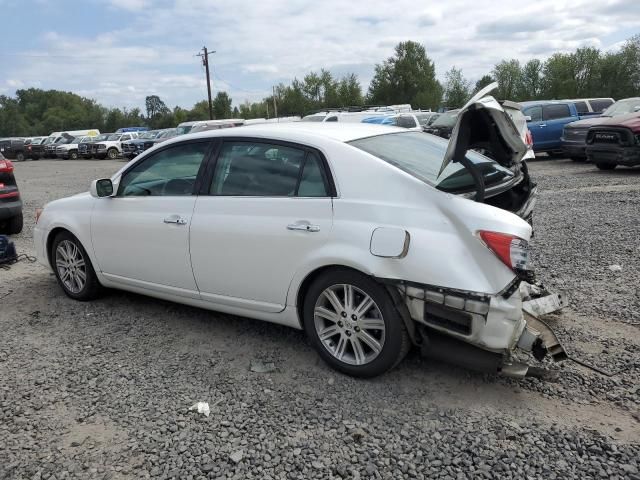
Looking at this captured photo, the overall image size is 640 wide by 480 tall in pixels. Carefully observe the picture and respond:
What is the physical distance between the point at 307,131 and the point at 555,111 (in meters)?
15.7

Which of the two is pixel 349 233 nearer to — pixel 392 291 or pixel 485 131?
pixel 392 291

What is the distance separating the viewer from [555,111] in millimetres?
17094

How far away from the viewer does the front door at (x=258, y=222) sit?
3486 mm

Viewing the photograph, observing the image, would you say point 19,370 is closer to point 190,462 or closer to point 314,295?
point 190,462

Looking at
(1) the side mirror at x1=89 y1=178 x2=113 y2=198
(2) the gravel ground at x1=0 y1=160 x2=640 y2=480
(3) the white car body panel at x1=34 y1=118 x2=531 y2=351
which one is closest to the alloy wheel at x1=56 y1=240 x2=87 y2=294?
(3) the white car body panel at x1=34 y1=118 x2=531 y2=351

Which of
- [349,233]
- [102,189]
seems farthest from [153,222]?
[349,233]

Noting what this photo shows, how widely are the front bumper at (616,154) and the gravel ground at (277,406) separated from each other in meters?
7.94

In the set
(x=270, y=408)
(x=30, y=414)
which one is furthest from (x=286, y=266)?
(x=30, y=414)

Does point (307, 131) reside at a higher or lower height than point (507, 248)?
higher

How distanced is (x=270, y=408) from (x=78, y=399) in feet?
4.03

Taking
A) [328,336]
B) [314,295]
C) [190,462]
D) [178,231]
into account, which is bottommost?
[190,462]

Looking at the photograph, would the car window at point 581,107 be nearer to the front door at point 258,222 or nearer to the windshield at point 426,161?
the windshield at point 426,161

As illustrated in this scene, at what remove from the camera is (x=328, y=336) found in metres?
3.52

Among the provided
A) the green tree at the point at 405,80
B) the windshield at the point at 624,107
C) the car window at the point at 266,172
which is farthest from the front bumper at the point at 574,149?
the green tree at the point at 405,80
